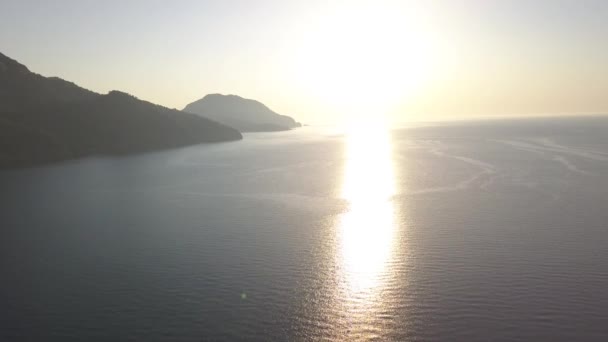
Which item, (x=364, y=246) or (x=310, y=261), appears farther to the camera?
(x=364, y=246)

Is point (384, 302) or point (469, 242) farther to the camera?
point (469, 242)

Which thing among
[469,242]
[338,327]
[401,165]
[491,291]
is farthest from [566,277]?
[401,165]

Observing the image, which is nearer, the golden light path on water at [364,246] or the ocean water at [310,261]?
the ocean water at [310,261]

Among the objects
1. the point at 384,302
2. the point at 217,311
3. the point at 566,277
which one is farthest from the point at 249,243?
the point at 566,277

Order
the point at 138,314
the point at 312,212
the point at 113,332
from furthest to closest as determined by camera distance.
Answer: the point at 312,212 < the point at 138,314 < the point at 113,332

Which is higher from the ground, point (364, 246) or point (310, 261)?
point (310, 261)

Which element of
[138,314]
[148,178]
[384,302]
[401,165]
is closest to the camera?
[138,314]

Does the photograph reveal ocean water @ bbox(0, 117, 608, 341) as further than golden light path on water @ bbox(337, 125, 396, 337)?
No

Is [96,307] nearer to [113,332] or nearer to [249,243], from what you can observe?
[113,332]
